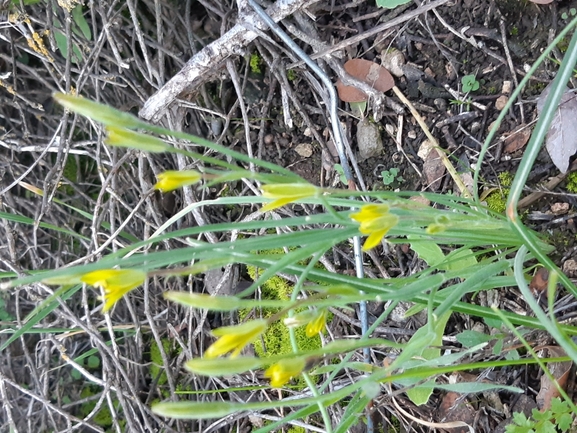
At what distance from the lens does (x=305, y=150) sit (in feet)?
5.26

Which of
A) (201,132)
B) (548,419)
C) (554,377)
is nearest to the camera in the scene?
(548,419)

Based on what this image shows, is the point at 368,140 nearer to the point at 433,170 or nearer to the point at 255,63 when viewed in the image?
the point at 433,170

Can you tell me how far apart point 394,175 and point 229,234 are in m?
0.51

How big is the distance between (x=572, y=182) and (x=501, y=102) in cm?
25

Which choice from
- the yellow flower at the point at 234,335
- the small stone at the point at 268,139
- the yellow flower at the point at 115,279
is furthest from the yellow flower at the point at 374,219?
the small stone at the point at 268,139

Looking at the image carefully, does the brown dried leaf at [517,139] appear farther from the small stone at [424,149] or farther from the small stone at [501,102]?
the small stone at [424,149]

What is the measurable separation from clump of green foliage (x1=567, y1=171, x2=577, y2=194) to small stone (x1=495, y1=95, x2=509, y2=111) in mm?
230

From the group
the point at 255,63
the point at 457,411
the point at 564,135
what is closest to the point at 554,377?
the point at 457,411

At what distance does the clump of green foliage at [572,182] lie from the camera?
A: 126cm

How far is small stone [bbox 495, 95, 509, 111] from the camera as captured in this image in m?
1.36

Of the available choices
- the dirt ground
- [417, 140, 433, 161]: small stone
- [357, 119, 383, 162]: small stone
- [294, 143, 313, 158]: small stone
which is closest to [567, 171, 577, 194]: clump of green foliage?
the dirt ground

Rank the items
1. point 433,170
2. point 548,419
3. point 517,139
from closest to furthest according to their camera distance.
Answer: point 548,419 < point 517,139 < point 433,170

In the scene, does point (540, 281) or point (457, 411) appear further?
point (457, 411)

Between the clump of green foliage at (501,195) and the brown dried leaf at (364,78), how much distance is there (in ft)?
1.23
